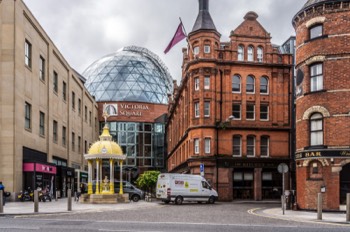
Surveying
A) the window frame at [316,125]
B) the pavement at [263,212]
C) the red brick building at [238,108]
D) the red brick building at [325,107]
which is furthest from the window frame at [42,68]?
the window frame at [316,125]

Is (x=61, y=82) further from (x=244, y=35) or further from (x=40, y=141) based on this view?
(x=244, y=35)

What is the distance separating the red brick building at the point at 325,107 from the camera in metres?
28.2

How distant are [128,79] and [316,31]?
68.1 m

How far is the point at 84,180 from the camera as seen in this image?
67562 mm

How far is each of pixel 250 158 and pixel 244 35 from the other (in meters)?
12.6

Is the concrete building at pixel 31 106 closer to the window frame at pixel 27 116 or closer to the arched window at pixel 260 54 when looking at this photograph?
the window frame at pixel 27 116

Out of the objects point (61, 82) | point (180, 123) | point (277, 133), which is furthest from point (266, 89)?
point (61, 82)

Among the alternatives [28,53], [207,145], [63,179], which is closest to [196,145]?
[207,145]

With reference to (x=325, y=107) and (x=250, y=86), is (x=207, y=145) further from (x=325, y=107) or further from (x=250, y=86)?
(x=325, y=107)

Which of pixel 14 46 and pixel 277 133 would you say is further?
pixel 277 133

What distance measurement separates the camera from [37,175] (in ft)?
129

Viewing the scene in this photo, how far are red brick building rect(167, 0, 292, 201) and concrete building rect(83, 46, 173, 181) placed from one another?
1574 inches

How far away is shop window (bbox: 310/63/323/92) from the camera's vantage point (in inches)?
1167

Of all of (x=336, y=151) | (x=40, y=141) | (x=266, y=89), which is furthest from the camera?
(x=266, y=89)
